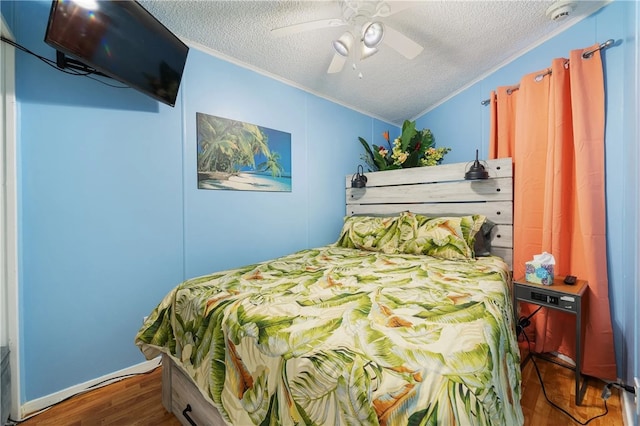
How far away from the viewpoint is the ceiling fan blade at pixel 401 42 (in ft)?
5.03

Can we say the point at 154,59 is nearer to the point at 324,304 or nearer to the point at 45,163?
the point at 45,163

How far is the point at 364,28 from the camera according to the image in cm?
155

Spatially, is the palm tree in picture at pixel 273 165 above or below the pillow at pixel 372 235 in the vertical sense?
above

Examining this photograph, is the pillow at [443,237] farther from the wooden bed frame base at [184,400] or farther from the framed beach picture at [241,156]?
the wooden bed frame base at [184,400]

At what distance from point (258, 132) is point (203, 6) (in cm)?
93

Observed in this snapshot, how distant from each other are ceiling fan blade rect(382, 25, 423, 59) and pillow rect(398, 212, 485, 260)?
1.30 meters

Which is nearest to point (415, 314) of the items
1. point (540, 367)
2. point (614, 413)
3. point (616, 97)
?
point (614, 413)

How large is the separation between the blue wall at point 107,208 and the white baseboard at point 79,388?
3cm

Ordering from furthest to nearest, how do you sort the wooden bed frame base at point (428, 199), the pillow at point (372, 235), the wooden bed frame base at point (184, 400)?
the pillow at point (372, 235) → the wooden bed frame base at point (428, 199) → the wooden bed frame base at point (184, 400)

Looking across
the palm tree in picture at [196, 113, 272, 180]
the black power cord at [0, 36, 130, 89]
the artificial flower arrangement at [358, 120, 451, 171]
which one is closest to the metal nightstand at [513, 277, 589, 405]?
the artificial flower arrangement at [358, 120, 451, 171]

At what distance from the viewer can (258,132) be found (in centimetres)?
230

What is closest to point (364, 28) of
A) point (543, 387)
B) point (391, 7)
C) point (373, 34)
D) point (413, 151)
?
point (373, 34)

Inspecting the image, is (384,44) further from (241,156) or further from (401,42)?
(241,156)

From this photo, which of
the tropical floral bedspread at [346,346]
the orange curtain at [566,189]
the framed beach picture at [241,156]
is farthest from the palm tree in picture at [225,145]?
the orange curtain at [566,189]
